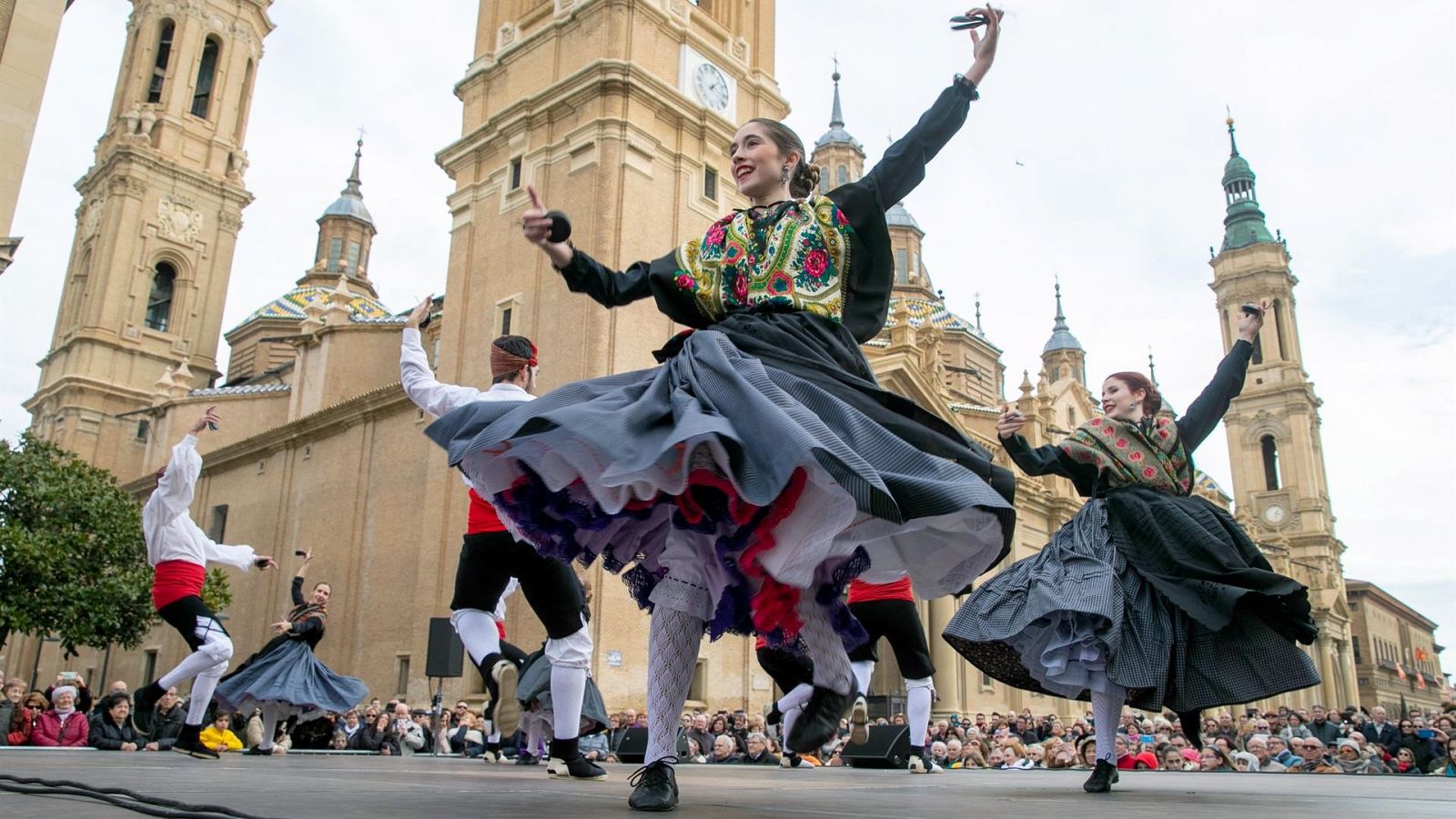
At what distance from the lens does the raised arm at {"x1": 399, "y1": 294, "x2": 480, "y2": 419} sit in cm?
537

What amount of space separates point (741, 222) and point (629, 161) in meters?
18.6

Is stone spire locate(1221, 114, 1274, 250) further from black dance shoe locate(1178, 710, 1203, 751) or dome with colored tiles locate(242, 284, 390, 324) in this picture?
black dance shoe locate(1178, 710, 1203, 751)

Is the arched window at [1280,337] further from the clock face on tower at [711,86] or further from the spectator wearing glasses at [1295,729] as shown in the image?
the spectator wearing glasses at [1295,729]

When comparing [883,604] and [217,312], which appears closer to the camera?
[883,604]

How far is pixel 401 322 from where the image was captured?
31.9 meters

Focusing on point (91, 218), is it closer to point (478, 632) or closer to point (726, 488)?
point (478, 632)

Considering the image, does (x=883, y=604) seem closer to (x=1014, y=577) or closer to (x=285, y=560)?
(x=1014, y=577)

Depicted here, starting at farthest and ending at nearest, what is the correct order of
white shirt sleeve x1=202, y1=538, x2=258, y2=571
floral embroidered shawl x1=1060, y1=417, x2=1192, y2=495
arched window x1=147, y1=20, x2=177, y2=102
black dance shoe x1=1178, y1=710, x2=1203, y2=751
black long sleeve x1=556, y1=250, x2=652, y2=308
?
arched window x1=147, y1=20, x2=177, y2=102
white shirt sleeve x1=202, y1=538, x2=258, y2=571
floral embroidered shawl x1=1060, y1=417, x2=1192, y2=495
black dance shoe x1=1178, y1=710, x2=1203, y2=751
black long sleeve x1=556, y1=250, x2=652, y2=308

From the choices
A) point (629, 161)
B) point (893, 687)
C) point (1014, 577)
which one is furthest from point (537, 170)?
point (1014, 577)

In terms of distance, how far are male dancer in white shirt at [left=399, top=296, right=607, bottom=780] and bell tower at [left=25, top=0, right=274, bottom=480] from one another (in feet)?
128

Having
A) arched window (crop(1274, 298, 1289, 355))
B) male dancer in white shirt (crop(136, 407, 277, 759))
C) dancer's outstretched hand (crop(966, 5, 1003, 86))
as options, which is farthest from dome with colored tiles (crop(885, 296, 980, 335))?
dancer's outstretched hand (crop(966, 5, 1003, 86))

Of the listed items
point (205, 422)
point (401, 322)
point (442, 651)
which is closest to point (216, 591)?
point (401, 322)

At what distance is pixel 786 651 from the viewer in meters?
4.12

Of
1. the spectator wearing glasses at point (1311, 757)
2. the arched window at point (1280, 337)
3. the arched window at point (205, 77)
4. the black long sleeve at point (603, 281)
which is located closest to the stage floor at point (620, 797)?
the black long sleeve at point (603, 281)
